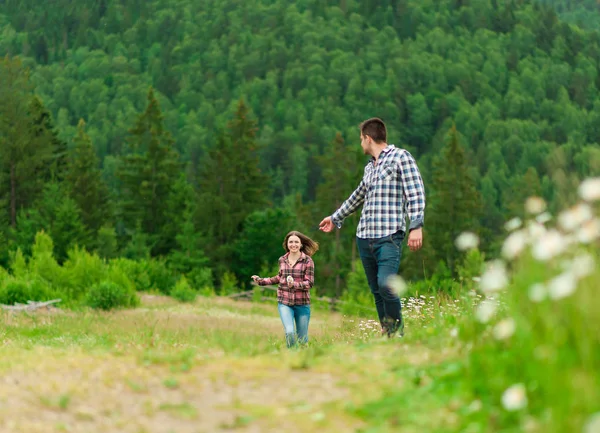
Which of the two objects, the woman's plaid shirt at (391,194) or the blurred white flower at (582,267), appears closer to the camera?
the blurred white flower at (582,267)

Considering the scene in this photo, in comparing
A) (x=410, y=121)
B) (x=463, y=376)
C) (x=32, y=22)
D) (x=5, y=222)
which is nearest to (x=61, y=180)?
(x=5, y=222)

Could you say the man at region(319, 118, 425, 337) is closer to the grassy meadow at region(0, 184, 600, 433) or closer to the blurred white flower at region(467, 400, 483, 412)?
the grassy meadow at region(0, 184, 600, 433)

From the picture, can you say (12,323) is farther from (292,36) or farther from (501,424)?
(292,36)

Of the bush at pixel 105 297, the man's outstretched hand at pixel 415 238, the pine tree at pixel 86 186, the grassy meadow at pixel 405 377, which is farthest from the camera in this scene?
the pine tree at pixel 86 186

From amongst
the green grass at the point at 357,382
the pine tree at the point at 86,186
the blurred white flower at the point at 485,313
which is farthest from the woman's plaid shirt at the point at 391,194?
the pine tree at the point at 86,186

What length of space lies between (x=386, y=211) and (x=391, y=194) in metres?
0.18

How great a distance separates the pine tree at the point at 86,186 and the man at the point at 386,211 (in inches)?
1860

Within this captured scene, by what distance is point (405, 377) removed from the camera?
213 inches

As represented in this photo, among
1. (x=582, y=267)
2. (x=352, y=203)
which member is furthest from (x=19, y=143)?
(x=582, y=267)

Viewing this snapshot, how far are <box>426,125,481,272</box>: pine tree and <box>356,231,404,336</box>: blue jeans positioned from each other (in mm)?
49848

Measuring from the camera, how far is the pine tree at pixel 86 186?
5469cm

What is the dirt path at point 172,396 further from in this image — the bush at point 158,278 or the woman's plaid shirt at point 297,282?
the bush at point 158,278

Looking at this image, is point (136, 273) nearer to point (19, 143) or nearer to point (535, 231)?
point (19, 143)

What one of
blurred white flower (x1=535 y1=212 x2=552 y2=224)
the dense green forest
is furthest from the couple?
the dense green forest
